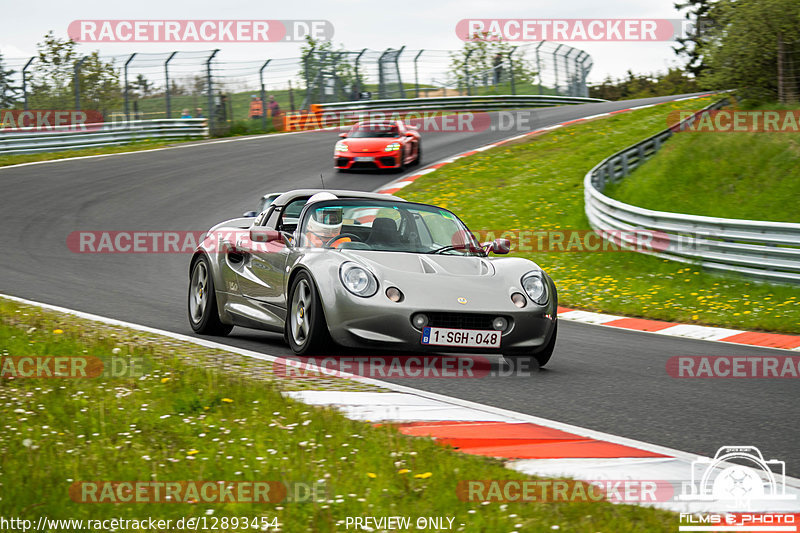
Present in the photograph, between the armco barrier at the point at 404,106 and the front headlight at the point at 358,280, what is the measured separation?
91.1ft

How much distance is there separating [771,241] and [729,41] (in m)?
9.37

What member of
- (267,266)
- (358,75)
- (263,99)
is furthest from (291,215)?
(358,75)

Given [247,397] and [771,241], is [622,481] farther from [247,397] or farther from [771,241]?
[771,241]

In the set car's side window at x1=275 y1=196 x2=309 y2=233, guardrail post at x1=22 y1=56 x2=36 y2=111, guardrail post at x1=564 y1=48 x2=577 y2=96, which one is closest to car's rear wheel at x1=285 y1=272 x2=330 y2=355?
car's side window at x1=275 y1=196 x2=309 y2=233

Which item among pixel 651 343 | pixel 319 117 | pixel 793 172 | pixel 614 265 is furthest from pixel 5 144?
pixel 651 343

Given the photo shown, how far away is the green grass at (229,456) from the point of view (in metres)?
3.50

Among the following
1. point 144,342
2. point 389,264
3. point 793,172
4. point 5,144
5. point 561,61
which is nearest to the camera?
point 389,264

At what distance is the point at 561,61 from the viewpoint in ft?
137

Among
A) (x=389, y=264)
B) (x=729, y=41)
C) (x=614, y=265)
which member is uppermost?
(x=729, y=41)

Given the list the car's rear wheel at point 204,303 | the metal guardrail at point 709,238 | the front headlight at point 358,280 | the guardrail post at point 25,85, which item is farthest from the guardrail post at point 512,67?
the front headlight at point 358,280

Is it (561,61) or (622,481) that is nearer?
(622,481)

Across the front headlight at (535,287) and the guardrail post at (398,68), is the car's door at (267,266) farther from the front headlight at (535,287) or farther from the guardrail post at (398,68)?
the guardrail post at (398,68)

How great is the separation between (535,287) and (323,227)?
1694 millimetres

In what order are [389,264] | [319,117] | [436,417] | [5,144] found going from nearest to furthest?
[436,417] → [389,264] → [5,144] → [319,117]
